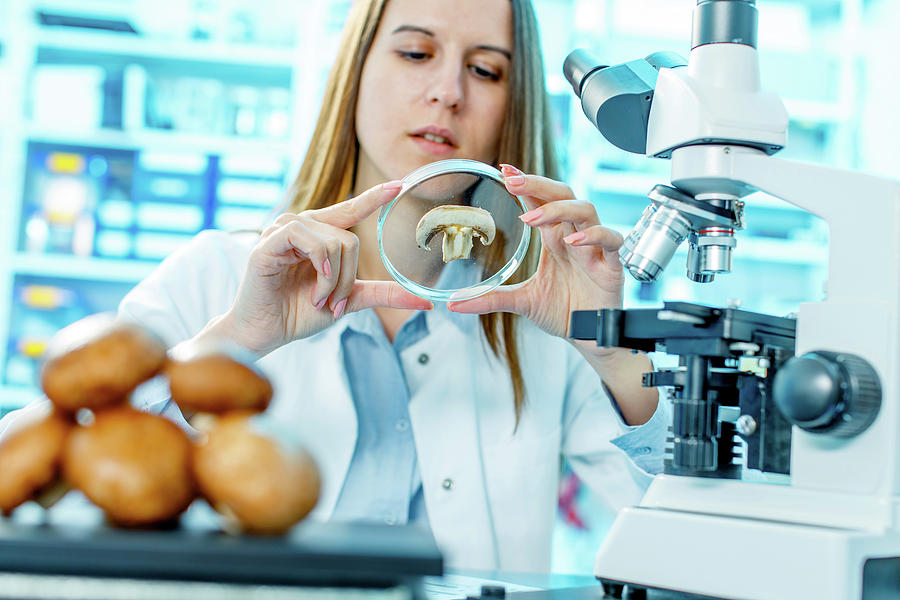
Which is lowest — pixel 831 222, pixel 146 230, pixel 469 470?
pixel 469 470

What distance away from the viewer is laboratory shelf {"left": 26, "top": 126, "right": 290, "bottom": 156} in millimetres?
2518

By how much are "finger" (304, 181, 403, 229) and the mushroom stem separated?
0.24 feet

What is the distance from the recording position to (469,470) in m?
1.33

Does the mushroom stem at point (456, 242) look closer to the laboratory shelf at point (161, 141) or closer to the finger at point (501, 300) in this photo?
the finger at point (501, 300)

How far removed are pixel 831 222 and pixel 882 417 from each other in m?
0.17

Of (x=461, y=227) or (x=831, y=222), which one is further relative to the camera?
(x=461, y=227)

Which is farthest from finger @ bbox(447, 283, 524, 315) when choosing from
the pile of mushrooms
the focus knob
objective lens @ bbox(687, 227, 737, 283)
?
the pile of mushrooms

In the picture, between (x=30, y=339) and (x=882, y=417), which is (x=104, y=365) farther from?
(x=30, y=339)

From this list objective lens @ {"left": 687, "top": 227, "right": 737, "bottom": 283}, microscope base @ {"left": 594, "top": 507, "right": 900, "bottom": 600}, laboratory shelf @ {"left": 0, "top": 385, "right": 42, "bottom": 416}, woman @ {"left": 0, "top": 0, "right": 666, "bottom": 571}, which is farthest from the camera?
laboratory shelf @ {"left": 0, "top": 385, "right": 42, "bottom": 416}


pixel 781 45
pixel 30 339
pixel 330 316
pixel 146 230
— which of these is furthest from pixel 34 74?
pixel 781 45

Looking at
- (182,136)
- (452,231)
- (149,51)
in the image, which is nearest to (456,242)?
(452,231)

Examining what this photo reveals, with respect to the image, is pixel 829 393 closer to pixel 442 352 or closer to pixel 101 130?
pixel 442 352

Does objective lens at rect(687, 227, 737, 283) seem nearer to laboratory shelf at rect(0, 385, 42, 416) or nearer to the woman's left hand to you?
the woman's left hand

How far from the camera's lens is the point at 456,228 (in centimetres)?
94
